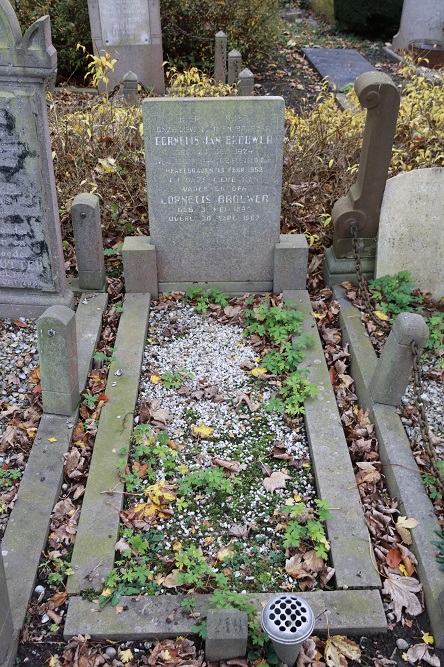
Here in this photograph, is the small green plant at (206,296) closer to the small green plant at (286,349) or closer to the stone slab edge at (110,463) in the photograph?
the small green plant at (286,349)

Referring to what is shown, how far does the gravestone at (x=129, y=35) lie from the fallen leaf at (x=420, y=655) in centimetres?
1039

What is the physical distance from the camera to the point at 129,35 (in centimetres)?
1111

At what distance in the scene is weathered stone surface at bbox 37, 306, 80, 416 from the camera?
4133 mm

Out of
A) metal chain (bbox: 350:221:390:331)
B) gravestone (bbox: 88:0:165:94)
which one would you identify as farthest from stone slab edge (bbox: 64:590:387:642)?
gravestone (bbox: 88:0:165:94)

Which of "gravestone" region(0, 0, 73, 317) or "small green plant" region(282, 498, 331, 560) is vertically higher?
"gravestone" region(0, 0, 73, 317)

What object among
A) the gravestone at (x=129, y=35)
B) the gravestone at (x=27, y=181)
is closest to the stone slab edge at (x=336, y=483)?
the gravestone at (x=27, y=181)

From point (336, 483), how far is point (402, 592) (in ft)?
2.54

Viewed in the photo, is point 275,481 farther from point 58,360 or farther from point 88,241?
point 88,241

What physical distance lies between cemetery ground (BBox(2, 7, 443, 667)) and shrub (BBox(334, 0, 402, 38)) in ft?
41.2

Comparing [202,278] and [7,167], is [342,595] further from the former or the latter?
[7,167]

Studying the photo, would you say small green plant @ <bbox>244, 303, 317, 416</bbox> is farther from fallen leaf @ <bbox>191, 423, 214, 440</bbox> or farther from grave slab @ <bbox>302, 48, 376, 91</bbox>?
grave slab @ <bbox>302, 48, 376, 91</bbox>

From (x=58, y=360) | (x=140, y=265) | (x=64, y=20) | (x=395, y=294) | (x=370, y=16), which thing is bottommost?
(x=395, y=294)

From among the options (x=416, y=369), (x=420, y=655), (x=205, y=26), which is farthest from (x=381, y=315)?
(x=205, y=26)

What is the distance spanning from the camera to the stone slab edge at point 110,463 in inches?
141
